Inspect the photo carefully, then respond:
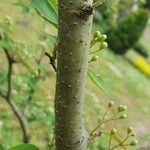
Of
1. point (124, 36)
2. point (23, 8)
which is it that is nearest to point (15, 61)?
point (23, 8)

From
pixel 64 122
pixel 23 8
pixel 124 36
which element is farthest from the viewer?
pixel 124 36

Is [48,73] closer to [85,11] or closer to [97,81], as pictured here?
[97,81]

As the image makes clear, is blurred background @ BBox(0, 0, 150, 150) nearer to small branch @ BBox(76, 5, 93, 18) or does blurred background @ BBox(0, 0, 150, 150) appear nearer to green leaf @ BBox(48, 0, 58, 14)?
green leaf @ BBox(48, 0, 58, 14)

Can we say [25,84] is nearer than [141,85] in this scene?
Yes

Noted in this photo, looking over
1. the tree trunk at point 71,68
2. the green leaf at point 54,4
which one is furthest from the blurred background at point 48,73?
the tree trunk at point 71,68

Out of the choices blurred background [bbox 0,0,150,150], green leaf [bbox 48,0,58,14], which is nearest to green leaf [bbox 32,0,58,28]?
green leaf [bbox 48,0,58,14]

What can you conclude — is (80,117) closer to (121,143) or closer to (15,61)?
(121,143)

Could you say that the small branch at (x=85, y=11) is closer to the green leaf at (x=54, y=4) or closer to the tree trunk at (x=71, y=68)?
the tree trunk at (x=71, y=68)
